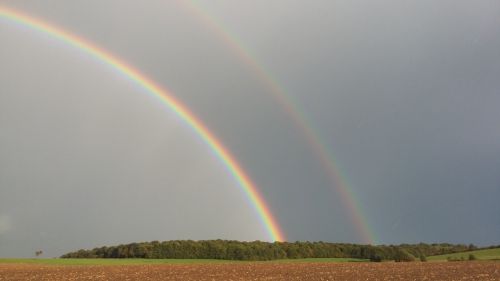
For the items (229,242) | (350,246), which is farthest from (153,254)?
(350,246)

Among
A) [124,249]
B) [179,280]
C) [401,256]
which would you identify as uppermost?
[124,249]

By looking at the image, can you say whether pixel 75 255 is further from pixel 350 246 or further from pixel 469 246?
pixel 469 246

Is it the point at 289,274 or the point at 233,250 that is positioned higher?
the point at 233,250

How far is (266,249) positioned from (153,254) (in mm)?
33258

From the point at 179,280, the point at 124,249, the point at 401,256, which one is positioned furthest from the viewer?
the point at 124,249

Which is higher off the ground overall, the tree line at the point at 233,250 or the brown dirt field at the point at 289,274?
the tree line at the point at 233,250

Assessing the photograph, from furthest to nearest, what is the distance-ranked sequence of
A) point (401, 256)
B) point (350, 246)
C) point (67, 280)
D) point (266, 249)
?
point (350, 246), point (266, 249), point (401, 256), point (67, 280)

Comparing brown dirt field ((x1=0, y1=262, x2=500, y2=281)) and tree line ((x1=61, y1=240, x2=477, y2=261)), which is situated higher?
tree line ((x1=61, y1=240, x2=477, y2=261))

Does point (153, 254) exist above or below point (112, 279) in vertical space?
above

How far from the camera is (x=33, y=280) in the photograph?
4428 cm

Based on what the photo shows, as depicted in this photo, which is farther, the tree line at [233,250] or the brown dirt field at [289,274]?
the tree line at [233,250]

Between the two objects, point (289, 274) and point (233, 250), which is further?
point (233, 250)

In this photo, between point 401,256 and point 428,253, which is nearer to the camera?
point 401,256

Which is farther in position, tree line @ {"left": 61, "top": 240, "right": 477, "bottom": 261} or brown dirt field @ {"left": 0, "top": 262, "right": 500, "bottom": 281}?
tree line @ {"left": 61, "top": 240, "right": 477, "bottom": 261}
